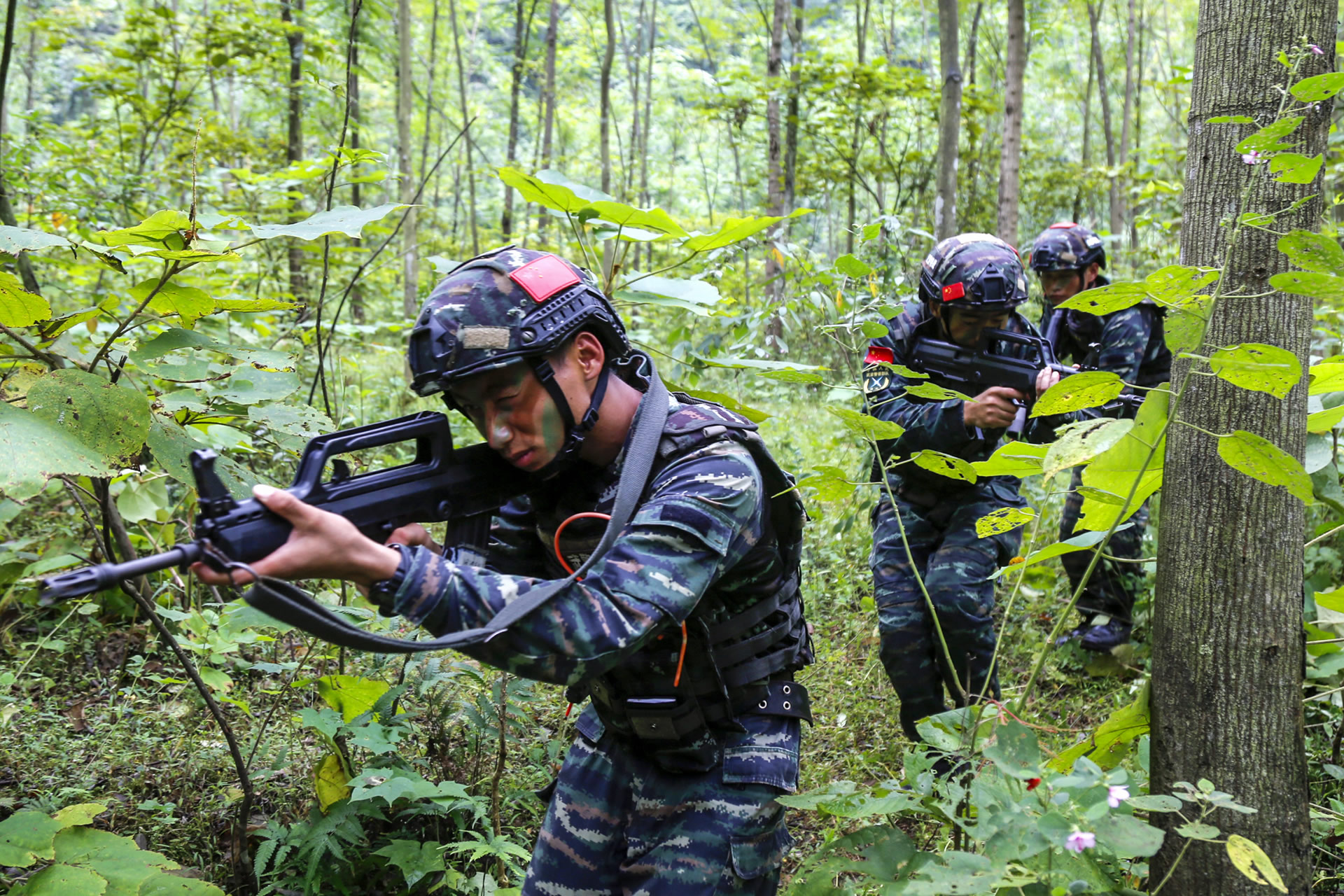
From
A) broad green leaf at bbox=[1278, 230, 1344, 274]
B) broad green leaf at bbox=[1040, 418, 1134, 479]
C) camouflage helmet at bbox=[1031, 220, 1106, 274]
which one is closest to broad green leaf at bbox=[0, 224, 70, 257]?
broad green leaf at bbox=[1040, 418, 1134, 479]

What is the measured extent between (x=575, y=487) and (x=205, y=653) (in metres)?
1.28

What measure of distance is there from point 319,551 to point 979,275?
275 cm

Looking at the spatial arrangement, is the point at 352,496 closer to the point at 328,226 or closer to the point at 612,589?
the point at 612,589

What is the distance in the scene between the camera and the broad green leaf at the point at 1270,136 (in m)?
1.46

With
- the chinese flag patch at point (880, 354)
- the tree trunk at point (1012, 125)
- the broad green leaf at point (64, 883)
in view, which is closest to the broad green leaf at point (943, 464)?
the chinese flag patch at point (880, 354)

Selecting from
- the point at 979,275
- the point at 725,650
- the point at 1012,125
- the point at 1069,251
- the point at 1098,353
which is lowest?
the point at 725,650

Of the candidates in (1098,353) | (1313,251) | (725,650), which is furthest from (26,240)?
(1098,353)

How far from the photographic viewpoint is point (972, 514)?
11.4 feet

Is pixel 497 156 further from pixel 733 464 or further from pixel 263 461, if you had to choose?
pixel 733 464

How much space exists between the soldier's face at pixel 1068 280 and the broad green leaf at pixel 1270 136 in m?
3.26

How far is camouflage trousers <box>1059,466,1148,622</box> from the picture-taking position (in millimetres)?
4301

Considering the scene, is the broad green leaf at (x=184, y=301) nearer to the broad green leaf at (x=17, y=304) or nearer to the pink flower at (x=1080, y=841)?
the broad green leaf at (x=17, y=304)

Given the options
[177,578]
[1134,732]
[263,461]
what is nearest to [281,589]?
[1134,732]

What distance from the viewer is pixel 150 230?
5.97 feet
